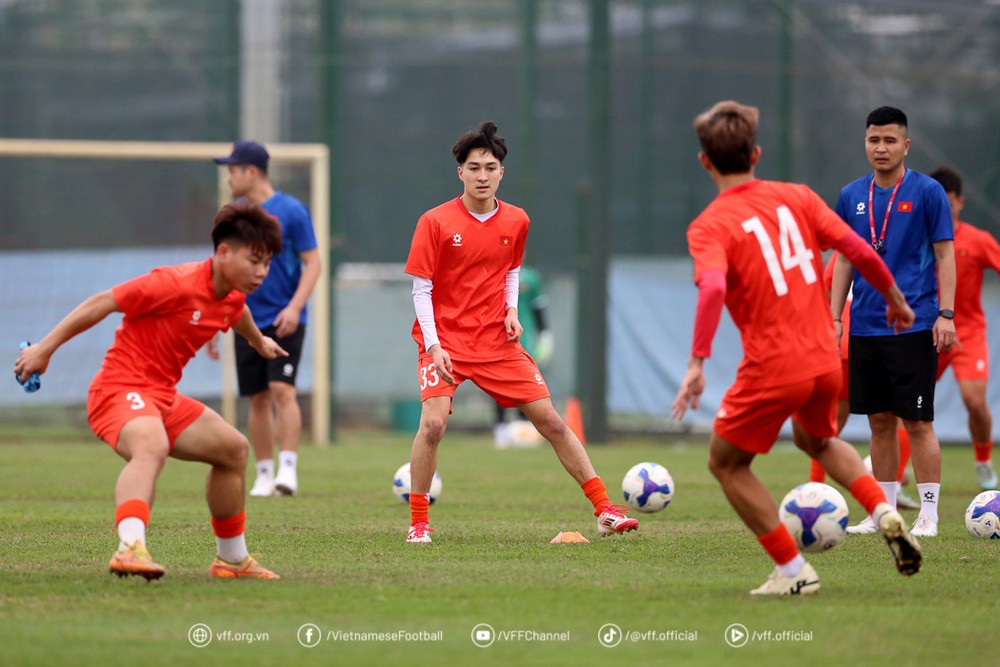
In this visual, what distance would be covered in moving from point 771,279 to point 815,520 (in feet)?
4.01

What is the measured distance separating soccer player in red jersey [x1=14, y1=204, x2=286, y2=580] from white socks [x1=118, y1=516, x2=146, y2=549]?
1 cm

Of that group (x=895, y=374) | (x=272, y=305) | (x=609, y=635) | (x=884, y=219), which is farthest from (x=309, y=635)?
(x=272, y=305)

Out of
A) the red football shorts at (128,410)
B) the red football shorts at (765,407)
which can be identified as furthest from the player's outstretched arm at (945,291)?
the red football shorts at (128,410)

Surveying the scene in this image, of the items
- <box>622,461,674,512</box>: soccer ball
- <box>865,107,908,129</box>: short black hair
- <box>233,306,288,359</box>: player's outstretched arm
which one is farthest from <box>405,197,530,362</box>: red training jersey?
<box>865,107,908,129</box>: short black hair

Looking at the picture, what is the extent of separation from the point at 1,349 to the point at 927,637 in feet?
46.2

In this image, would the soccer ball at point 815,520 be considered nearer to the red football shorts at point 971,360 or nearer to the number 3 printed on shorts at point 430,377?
the number 3 printed on shorts at point 430,377

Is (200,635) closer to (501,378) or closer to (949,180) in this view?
(501,378)

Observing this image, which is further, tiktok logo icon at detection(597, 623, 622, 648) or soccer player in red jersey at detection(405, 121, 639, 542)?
soccer player in red jersey at detection(405, 121, 639, 542)

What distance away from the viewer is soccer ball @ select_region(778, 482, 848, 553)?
6.19 m

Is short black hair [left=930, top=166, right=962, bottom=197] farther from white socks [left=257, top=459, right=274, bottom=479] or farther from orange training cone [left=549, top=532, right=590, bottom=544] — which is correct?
white socks [left=257, top=459, right=274, bottom=479]

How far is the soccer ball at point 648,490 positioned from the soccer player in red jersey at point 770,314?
8.90ft

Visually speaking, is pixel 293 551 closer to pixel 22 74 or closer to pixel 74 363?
pixel 74 363

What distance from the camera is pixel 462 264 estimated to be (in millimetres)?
7852

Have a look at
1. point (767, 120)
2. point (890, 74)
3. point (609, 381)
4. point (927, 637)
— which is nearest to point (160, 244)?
point (609, 381)
